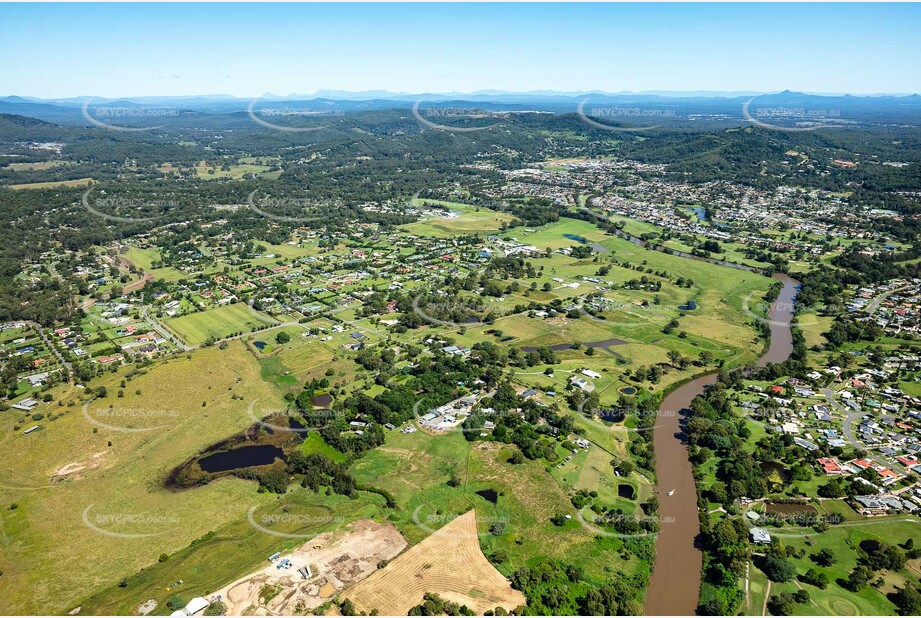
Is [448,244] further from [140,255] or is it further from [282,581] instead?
[282,581]

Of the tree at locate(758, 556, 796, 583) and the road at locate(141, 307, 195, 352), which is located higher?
the road at locate(141, 307, 195, 352)

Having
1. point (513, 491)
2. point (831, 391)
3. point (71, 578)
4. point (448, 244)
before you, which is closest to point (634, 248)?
point (448, 244)

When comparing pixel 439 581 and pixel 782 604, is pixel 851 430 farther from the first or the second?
pixel 439 581

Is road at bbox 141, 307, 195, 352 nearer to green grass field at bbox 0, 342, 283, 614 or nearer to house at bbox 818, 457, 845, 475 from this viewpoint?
green grass field at bbox 0, 342, 283, 614
